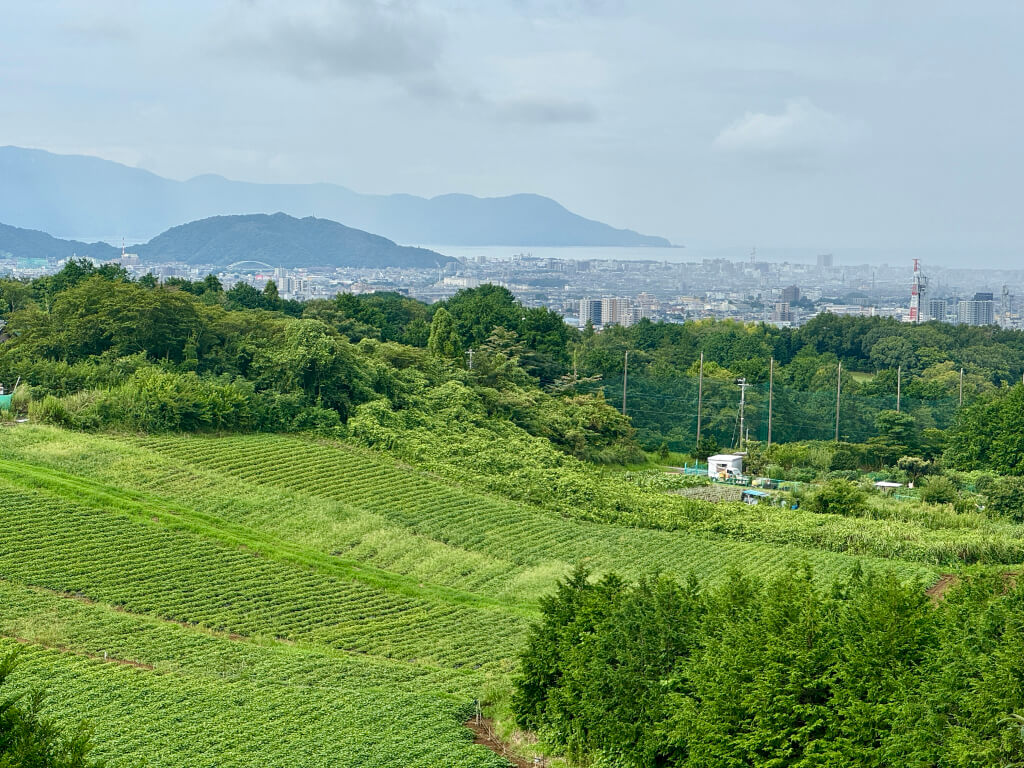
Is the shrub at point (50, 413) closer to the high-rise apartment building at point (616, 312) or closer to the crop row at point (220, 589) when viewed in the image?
the crop row at point (220, 589)

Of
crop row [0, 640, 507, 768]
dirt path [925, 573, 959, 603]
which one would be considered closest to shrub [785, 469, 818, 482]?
dirt path [925, 573, 959, 603]

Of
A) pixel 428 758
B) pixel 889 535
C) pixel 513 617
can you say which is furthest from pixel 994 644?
pixel 889 535

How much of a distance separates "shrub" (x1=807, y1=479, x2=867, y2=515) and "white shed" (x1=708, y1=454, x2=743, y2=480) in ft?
21.7

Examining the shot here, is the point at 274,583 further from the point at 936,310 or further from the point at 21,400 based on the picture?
the point at 936,310

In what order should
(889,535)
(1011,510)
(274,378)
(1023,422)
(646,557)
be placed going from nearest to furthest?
(646,557)
(889,535)
(1011,510)
(274,378)
(1023,422)

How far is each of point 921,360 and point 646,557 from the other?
49287mm

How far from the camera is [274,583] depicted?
23156mm

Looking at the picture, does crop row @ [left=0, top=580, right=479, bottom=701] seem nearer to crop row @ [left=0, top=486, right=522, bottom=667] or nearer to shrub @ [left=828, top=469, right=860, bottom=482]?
crop row @ [left=0, top=486, right=522, bottom=667]

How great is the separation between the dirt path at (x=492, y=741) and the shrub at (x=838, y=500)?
20.2 m

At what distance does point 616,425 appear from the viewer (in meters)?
47.2

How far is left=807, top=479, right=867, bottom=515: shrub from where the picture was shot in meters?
33.8

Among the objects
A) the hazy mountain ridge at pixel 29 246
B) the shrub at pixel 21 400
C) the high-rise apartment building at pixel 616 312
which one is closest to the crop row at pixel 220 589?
the shrub at pixel 21 400

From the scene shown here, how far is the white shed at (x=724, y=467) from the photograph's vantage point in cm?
4128

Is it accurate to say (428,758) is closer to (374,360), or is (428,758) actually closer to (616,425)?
(374,360)
